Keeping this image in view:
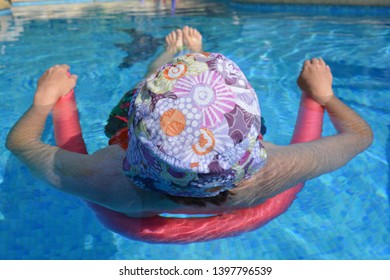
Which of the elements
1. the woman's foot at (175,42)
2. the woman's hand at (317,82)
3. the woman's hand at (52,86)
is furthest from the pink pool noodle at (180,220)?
the woman's foot at (175,42)

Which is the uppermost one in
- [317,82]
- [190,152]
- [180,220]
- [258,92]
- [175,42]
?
[190,152]

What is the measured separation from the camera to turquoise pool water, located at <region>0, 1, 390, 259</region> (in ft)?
8.17

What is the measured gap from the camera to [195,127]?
4.68 ft

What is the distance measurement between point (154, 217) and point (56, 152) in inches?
24.0

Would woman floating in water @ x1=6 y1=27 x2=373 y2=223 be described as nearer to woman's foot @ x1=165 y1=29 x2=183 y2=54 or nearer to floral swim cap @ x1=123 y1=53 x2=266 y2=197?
floral swim cap @ x1=123 y1=53 x2=266 y2=197

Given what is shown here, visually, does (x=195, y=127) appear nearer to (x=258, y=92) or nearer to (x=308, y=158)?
(x=308, y=158)

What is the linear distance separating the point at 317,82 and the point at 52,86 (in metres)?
1.73

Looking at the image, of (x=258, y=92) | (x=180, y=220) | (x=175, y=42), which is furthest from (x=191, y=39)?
(x=180, y=220)

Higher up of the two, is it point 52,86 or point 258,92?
point 52,86

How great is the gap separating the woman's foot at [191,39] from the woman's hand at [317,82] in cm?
150

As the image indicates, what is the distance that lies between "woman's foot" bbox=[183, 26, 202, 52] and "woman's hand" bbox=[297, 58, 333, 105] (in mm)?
1504

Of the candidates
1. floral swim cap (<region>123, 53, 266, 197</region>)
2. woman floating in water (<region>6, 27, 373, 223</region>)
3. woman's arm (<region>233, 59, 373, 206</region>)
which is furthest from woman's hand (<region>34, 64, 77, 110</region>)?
woman's arm (<region>233, 59, 373, 206</region>)

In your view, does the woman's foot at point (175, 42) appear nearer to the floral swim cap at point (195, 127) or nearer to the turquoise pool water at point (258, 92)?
the turquoise pool water at point (258, 92)

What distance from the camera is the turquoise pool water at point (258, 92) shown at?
2490 millimetres
